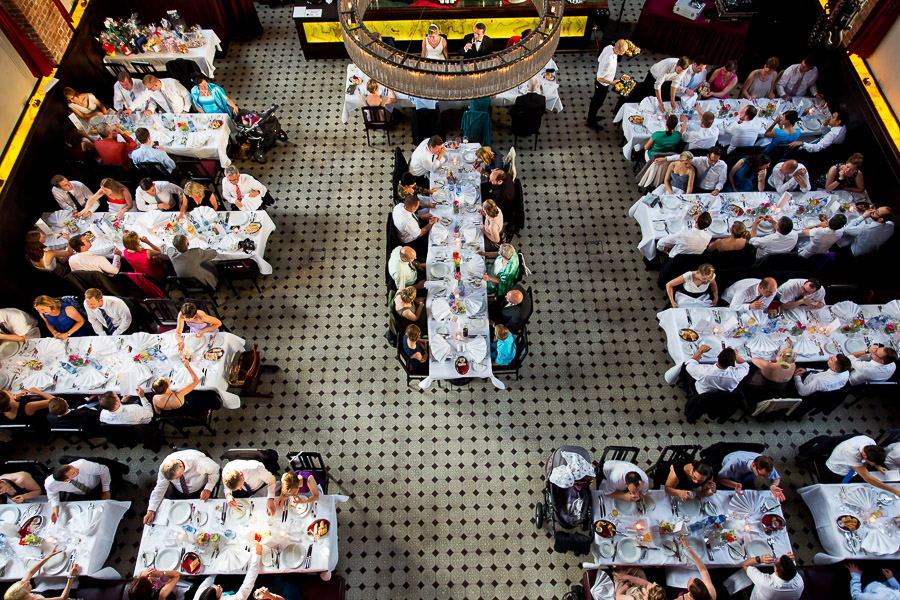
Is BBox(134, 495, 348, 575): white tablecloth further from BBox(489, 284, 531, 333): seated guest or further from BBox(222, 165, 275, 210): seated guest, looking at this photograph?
BBox(222, 165, 275, 210): seated guest

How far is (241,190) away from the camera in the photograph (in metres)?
9.00

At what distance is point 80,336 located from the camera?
783cm

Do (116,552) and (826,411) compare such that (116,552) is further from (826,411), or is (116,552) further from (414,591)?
(826,411)

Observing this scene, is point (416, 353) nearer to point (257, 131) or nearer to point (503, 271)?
point (503, 271)

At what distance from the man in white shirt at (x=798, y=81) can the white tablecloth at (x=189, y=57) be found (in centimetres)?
1096

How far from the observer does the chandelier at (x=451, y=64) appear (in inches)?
176

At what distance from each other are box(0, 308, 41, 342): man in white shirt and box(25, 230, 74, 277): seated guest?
31.6 inches

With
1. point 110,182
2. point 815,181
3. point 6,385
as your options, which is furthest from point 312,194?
point 815,181

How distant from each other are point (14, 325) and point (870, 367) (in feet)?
36.1

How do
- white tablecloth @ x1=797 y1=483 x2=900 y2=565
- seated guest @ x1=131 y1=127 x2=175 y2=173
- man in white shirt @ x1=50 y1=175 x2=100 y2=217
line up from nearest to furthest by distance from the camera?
white tablecloth @ x1=797 y1=483 x2=900 y2=565
man in white shirt @ x1=50 y1=175 x2=100 y2=217
seated guest @ x1=131 y1=127 x2=175 y2=173

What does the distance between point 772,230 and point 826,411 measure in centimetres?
264

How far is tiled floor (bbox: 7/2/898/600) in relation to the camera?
6.98 metres

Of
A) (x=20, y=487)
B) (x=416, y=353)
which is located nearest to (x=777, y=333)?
(x=416, y=353)

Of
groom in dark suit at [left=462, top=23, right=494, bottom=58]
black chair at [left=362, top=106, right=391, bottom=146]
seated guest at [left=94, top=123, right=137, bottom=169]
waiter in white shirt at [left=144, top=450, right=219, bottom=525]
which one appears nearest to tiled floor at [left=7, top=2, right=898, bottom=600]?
black chair at [left=362, top=106, right=391, bottom=146]
